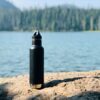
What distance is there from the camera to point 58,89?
8.34 m

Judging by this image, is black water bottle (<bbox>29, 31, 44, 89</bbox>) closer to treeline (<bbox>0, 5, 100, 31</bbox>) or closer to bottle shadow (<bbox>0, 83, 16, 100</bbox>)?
bottle shadow (<bbox>0, 83, 16, 100</bbox>)

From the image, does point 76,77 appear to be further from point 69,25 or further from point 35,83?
point 69,25

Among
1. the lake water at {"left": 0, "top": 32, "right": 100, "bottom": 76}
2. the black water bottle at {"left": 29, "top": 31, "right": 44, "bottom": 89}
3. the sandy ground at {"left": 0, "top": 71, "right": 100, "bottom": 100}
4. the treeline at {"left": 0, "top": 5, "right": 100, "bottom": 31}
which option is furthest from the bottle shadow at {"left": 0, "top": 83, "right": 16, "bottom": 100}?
the treeline at {"left": 0, "top": 5, "right": 100, "bottom": 31}

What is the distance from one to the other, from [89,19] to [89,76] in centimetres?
15542

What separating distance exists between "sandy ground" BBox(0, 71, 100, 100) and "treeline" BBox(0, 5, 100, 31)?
450 feet

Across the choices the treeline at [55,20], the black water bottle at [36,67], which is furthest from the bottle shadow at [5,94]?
the treeline at [55,20]

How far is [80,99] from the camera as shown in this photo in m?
7.88

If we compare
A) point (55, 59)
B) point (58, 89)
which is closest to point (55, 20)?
point (55, 59)

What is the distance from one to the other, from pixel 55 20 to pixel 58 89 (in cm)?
14973

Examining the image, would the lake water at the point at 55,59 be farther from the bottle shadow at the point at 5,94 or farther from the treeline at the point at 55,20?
the treeline at the point at 55,20

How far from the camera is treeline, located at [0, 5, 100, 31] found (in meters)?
156

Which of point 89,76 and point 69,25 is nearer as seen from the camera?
point 89,76

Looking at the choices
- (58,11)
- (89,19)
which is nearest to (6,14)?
(58,11)

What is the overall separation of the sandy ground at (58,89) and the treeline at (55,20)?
137 metres
